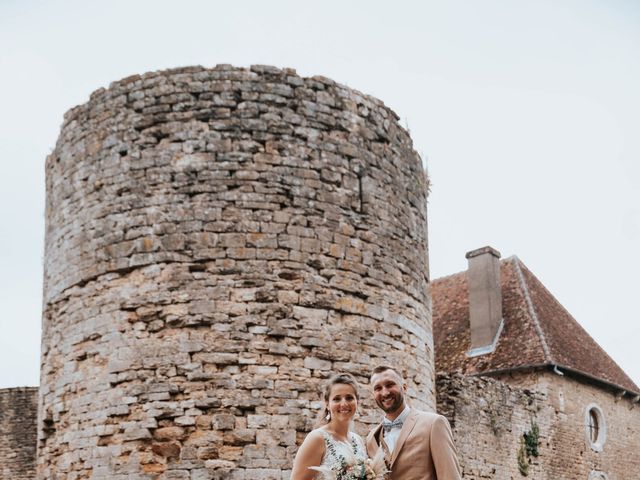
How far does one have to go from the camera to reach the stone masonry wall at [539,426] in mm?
15961

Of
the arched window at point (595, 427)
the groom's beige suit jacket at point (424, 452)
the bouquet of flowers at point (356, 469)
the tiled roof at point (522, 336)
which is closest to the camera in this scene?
the groom's beige suit jacket at point (424, 452)

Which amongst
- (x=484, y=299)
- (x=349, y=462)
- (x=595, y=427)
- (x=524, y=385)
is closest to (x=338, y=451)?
(x=349, y=462)

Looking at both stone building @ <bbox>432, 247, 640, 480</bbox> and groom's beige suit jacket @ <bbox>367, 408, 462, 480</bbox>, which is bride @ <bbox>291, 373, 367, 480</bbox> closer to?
groom's beige suit jacket @ <bbox>367, 408, 462, 480</bbox>

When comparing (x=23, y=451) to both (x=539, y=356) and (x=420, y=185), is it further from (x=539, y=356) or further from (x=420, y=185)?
(x=539, y=356)

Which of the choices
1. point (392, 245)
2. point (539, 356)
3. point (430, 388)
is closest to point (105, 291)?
point (392, 245)

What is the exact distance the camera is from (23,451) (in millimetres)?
14734

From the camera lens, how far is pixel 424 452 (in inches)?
191

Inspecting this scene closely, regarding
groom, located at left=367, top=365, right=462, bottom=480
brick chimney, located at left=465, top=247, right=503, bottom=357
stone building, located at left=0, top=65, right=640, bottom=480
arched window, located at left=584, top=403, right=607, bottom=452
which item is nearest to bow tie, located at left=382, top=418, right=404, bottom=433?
groom, located at left=367, top=365, right=462, bottom=480

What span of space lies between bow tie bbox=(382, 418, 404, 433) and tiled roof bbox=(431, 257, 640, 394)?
1430cm

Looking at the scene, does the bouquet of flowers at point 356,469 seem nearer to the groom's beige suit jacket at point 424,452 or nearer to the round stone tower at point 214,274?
the groom's beige suit jacket at point 424,452

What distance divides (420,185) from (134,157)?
3150 millimetres

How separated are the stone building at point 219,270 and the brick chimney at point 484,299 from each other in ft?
36.5

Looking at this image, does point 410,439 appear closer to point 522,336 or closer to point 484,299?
point 522,336

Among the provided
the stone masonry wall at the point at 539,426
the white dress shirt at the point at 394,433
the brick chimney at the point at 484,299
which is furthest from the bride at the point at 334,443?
the brick chimney at the point at 484,299
